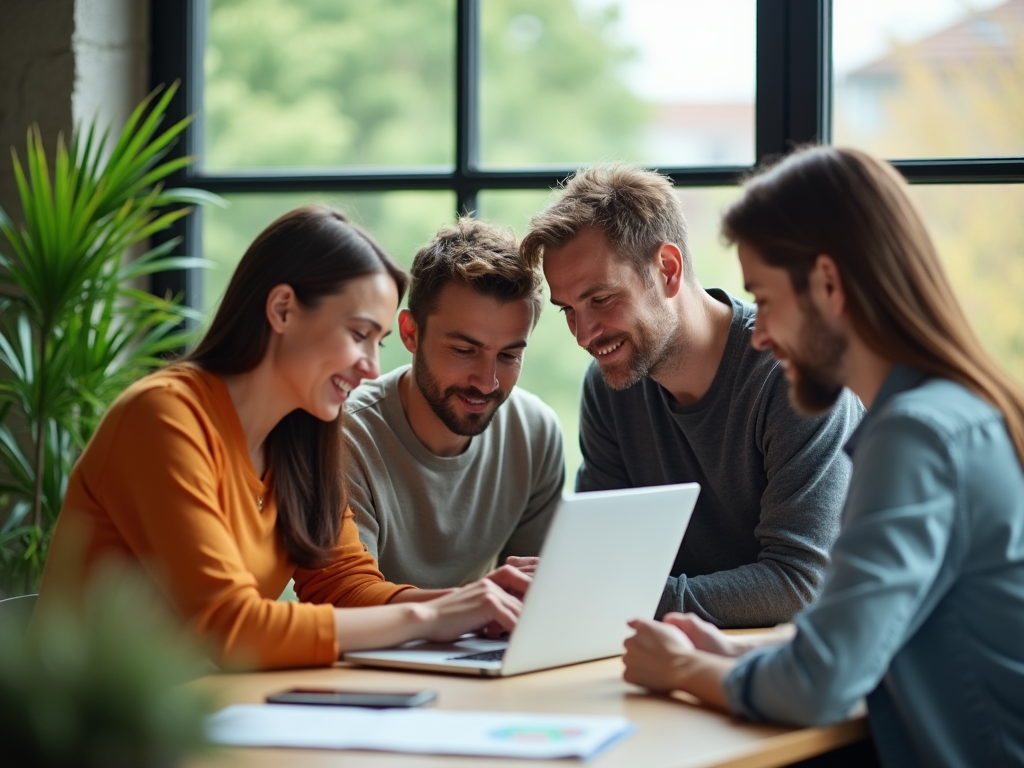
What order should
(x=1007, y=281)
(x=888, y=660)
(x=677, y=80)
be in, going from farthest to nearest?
(x=677, y=80) < (x=1007, y=281) < (x=888, y=660)

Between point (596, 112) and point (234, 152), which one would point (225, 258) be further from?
point (596, 112)

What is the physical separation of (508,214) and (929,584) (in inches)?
87.0

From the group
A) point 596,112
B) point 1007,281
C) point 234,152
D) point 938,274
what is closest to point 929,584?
point 938,274

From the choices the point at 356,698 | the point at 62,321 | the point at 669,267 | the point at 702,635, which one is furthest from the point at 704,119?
the point at 356,698

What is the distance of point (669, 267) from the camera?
2342 mm

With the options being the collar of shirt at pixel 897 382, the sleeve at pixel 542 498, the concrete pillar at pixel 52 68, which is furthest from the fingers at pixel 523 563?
the concrete pillar at pixel 52 68

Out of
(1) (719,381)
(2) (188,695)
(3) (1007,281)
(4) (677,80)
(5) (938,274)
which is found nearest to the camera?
(2) (188,695)

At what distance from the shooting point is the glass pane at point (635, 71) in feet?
9.88

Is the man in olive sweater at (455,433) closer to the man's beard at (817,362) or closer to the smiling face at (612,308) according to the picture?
the smiling face at (612,308)

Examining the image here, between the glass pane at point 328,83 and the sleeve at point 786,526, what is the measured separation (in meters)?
1.46

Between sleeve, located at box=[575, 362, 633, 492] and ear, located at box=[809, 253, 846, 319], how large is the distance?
101 cm

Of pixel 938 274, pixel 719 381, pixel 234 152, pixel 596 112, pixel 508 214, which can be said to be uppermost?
pixel 596 112

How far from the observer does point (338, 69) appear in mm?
5738

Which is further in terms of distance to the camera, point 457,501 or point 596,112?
point 596,112
